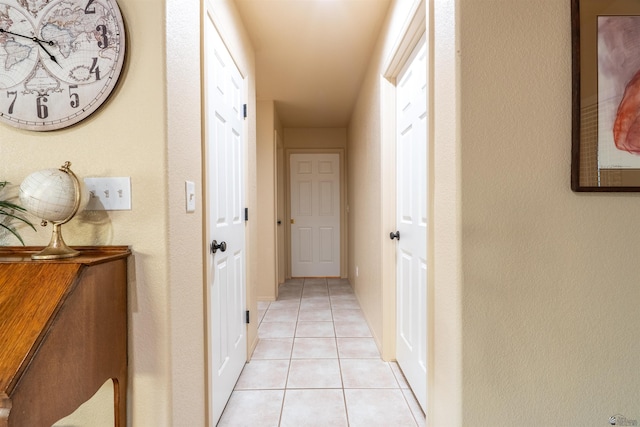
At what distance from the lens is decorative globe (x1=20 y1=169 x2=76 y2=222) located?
0.94m

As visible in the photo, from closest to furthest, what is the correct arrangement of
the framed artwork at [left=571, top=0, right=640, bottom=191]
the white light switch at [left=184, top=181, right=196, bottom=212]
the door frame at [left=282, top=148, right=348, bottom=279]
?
the framed artwork at [left=571, top=0, right=640, bottom=191]
the white light switch at [left=184, top=181, right=196, bottom=212]
the door frame at [left=282, top=148, right=348, bottom=279]

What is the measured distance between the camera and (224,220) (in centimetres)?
179

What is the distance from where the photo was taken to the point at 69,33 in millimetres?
1098

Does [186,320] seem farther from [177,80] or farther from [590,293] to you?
[590,293]

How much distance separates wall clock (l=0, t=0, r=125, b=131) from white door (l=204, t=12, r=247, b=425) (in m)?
0.41

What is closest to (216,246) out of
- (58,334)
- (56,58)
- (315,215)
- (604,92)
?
(58,334)

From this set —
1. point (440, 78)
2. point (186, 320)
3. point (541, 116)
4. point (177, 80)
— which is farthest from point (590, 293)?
point (177, 80)

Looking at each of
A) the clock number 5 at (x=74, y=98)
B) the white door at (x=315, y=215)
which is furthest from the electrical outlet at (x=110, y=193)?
the white door at (x=315, y=215)

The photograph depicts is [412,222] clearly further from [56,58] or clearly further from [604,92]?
[56,58]

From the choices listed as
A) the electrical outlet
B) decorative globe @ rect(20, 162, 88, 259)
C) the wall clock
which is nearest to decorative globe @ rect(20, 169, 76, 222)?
decorative globe @ rect(20, 162, 88, 259)

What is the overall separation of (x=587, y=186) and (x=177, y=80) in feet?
4.84

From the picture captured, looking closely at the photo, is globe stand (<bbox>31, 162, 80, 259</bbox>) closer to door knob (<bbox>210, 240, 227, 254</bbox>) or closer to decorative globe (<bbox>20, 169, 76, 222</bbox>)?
decorative globe (<bbox>20, 169, 76, 222</bbox>)

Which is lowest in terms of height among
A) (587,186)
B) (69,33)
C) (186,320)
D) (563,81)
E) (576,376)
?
(576,376)

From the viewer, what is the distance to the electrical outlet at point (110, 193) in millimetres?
1124
